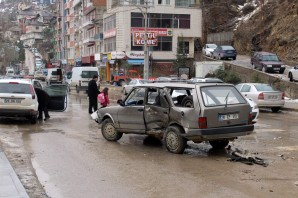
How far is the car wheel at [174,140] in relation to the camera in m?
9.98

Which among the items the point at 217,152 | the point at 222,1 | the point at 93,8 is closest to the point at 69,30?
the point at 93,8

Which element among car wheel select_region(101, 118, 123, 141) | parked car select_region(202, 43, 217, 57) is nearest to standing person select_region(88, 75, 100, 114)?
car wheel select_region(101, 118, 123, 141)

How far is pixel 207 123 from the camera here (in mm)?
9625

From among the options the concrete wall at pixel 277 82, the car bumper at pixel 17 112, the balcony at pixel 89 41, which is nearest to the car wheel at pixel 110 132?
the car bumper at pixel 17 112

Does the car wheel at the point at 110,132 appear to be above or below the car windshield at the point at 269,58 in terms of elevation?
below

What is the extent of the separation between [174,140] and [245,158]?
5.29 ft

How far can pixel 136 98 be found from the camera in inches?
447

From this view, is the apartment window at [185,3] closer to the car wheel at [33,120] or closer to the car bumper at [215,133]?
the car wheel at [33,120]

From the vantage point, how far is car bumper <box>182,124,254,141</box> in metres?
9.58

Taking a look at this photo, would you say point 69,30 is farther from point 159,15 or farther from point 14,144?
point 14,144

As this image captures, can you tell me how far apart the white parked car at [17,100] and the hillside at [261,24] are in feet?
122

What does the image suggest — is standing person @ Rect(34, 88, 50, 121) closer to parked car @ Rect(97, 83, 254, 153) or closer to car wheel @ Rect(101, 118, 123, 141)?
car wheel @ Rect(101, 118, 123, 141)

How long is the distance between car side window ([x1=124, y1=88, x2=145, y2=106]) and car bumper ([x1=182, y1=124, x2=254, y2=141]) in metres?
1.79

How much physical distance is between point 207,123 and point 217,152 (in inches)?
45.6
